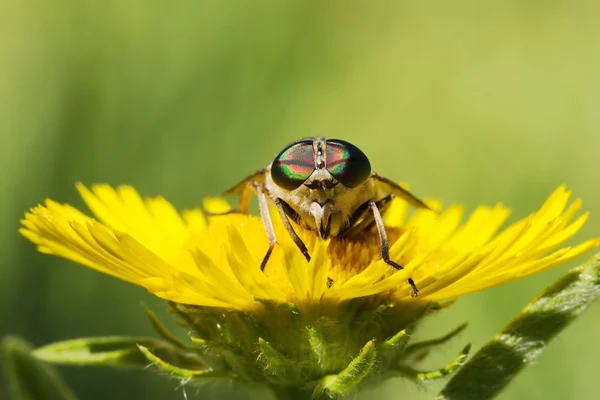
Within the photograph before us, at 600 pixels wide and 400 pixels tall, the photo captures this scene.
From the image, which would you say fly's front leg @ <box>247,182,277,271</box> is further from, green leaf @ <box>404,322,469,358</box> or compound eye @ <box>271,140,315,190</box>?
green leaf @ <box>404,322,469,358</box>

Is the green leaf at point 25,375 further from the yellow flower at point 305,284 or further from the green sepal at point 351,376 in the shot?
the green sepal at point 351,376

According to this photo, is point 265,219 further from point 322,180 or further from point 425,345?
point 425,345

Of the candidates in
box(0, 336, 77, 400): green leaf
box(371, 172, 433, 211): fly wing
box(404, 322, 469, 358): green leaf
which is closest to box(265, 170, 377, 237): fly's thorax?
box(371, 172, 433, 211): fly wing

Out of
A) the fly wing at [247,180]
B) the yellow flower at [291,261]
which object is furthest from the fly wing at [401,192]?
the fly wing at [247,180]

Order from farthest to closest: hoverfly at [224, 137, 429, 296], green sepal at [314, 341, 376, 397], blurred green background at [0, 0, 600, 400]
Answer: blurred green background at [0, 0, 600, 400], hoverfly at [224, 137, 429, 296], green sepal at [314, 341, 376, 397]

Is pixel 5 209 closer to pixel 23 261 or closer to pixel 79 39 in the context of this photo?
pixel 23 261

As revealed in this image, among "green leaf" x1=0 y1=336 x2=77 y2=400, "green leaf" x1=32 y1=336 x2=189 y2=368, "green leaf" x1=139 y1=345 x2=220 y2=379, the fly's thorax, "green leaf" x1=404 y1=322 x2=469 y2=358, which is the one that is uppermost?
the fly's thorax

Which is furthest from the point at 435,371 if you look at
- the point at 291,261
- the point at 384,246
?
the point at 291,261

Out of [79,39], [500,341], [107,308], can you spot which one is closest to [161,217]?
[500,341]
